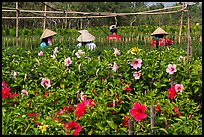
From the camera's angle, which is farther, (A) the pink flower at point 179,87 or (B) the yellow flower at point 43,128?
(A) the pink flower at point 179,87

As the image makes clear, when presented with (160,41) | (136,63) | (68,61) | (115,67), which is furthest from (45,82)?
(160,41)

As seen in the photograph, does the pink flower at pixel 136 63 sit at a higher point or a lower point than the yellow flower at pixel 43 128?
higher

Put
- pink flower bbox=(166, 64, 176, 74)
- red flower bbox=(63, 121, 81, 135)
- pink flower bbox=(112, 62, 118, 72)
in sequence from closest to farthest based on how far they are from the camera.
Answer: red flower bbox=(63, 121, 81, 135), pink flower bbox=(166, 64, 176, 74), pink flower bbox=(112, 62, 118, 72)

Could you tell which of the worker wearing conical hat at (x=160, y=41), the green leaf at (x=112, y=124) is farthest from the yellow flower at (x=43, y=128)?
the worker wearing conical hat at (x=160, y=41)

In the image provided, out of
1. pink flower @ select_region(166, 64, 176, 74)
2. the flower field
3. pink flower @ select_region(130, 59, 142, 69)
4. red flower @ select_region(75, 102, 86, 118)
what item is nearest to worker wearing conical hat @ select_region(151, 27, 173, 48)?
the flower field

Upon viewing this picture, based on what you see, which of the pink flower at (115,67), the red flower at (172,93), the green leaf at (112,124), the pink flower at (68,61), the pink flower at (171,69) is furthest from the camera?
the pink flower at (68,61)

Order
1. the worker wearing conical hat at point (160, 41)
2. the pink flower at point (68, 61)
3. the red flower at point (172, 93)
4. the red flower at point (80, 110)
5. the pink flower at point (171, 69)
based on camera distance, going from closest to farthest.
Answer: the red flower at point (80, 110) < the red flower at point (172, 93) < the pink flower at point (171, 69) < the pink flower at point (68, 61) < the worker wearing conical hat at point (160, 41)

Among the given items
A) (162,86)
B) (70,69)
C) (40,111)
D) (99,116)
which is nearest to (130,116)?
(99,116)

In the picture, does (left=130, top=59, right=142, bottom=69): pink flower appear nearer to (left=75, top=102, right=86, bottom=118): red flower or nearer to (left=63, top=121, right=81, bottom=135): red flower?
(left=75, top=102, right=86, bottom=118): red flower

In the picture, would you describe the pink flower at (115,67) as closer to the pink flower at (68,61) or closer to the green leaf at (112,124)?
the pink flower at (68,61)

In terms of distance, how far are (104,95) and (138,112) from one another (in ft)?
1.71

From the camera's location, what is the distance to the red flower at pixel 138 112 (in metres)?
2.38

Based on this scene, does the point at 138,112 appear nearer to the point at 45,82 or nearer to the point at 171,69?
the point at 171,69

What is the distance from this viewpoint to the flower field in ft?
8.09
